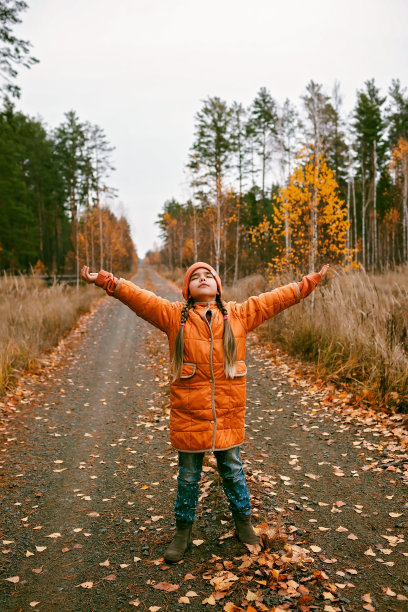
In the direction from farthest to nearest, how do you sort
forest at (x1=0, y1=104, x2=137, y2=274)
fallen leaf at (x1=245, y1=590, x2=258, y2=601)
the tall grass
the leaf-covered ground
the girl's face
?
forest at (x1=0, y1=104, x2=137, y2=274) → the tall grass → the girl's face → the leaf-covered ground → fallen leaf at (x1=245, y1=590, x2=258, y2=601)

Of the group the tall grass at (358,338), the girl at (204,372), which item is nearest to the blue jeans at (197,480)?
the girl at (204,372)

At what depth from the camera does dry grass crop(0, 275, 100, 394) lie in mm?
8422

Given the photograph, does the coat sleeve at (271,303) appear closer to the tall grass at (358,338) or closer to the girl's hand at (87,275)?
the girl's hand at (87,275)

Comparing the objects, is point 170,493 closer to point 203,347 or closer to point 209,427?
point 209,427

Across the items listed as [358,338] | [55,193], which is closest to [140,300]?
[358,338]

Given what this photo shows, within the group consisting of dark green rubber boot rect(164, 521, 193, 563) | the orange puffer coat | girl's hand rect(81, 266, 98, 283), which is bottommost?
dark green rubber boot rect(164, 521, 193, 563)

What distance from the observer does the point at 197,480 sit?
3.00 meters

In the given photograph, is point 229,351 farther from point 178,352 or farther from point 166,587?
point 166,587

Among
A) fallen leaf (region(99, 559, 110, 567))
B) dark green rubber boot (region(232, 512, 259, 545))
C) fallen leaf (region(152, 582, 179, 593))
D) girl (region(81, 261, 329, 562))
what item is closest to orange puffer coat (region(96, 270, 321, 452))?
girl (region(81, 261, 329, 562))

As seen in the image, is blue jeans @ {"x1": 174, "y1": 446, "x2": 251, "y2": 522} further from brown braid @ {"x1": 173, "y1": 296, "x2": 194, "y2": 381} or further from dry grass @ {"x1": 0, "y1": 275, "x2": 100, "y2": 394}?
dry grass @ {"x1": 0, "y1": 275, "x2": 100, "y2": 394}

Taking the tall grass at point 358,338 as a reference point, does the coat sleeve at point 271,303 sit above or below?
above

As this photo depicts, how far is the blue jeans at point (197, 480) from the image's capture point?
9.71 feet

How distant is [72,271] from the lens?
38.4m

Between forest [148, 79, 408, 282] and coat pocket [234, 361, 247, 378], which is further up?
forest [148, 79, 408, 282]
